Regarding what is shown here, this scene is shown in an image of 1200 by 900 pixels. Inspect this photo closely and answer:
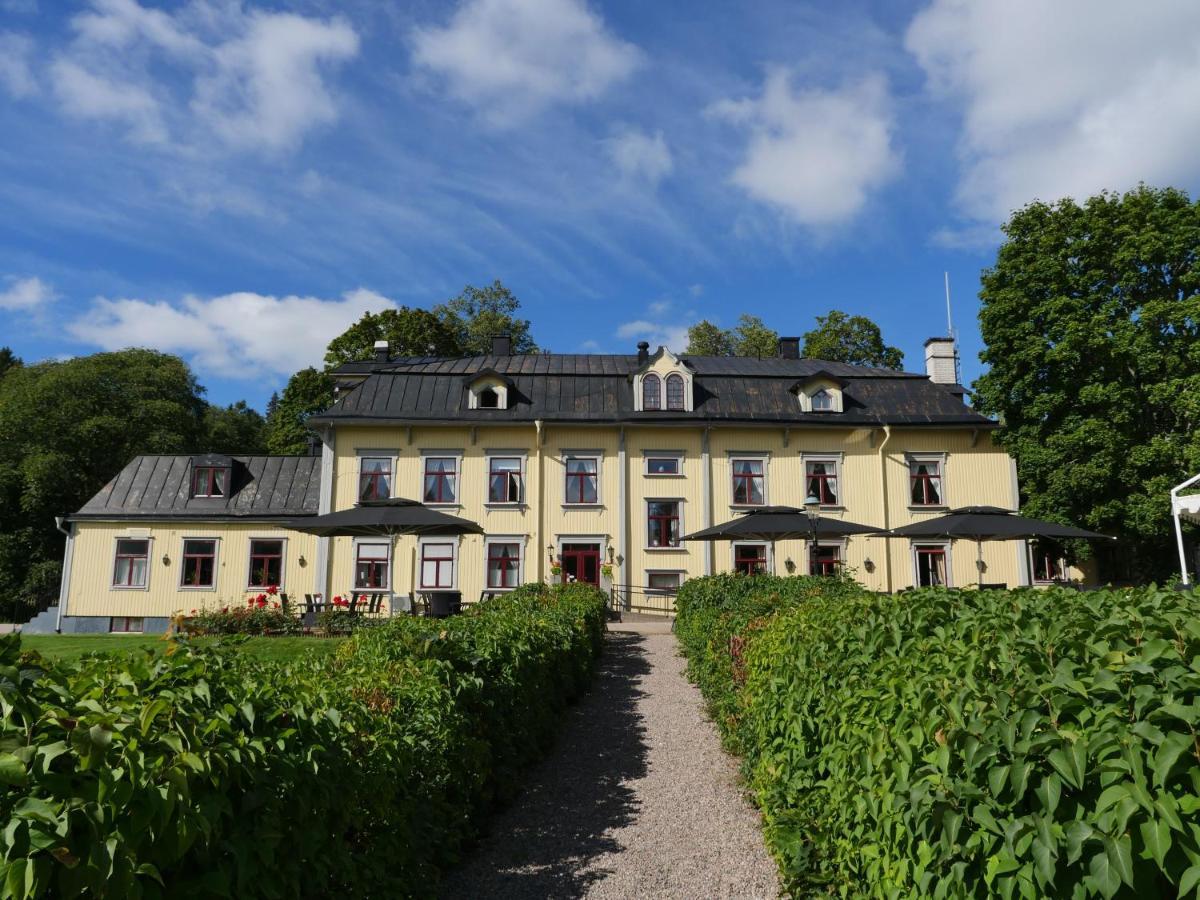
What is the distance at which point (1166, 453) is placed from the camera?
2170cm

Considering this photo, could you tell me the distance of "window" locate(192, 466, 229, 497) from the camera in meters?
24.5

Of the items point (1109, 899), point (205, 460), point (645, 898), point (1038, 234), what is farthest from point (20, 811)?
point (1038, 234)

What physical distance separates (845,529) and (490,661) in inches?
548

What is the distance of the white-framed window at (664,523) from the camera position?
79.5ft

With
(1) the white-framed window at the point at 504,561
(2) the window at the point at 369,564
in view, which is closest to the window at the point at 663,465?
(1) the white-framed window at the point at 504,561

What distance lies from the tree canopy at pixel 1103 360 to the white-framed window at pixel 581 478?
44.5ft

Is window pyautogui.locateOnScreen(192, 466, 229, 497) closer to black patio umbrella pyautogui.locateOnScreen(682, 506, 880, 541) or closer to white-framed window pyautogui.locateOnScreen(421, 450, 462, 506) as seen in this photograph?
white-framed window pyautogui.locateOnScreen(421, 450, 462, 506)

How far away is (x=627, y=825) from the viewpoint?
583cm

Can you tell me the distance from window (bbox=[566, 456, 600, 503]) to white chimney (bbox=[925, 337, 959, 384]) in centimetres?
1393

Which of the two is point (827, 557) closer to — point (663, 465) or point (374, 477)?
point (663, 465)

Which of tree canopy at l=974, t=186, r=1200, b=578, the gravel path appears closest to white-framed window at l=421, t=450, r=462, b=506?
the gravel path

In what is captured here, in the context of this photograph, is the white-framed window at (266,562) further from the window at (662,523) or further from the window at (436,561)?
the window at (662,523)

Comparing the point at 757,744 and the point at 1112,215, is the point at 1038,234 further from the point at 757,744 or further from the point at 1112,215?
the point at 757,744

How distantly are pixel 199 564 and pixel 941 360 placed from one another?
89.5 ft
